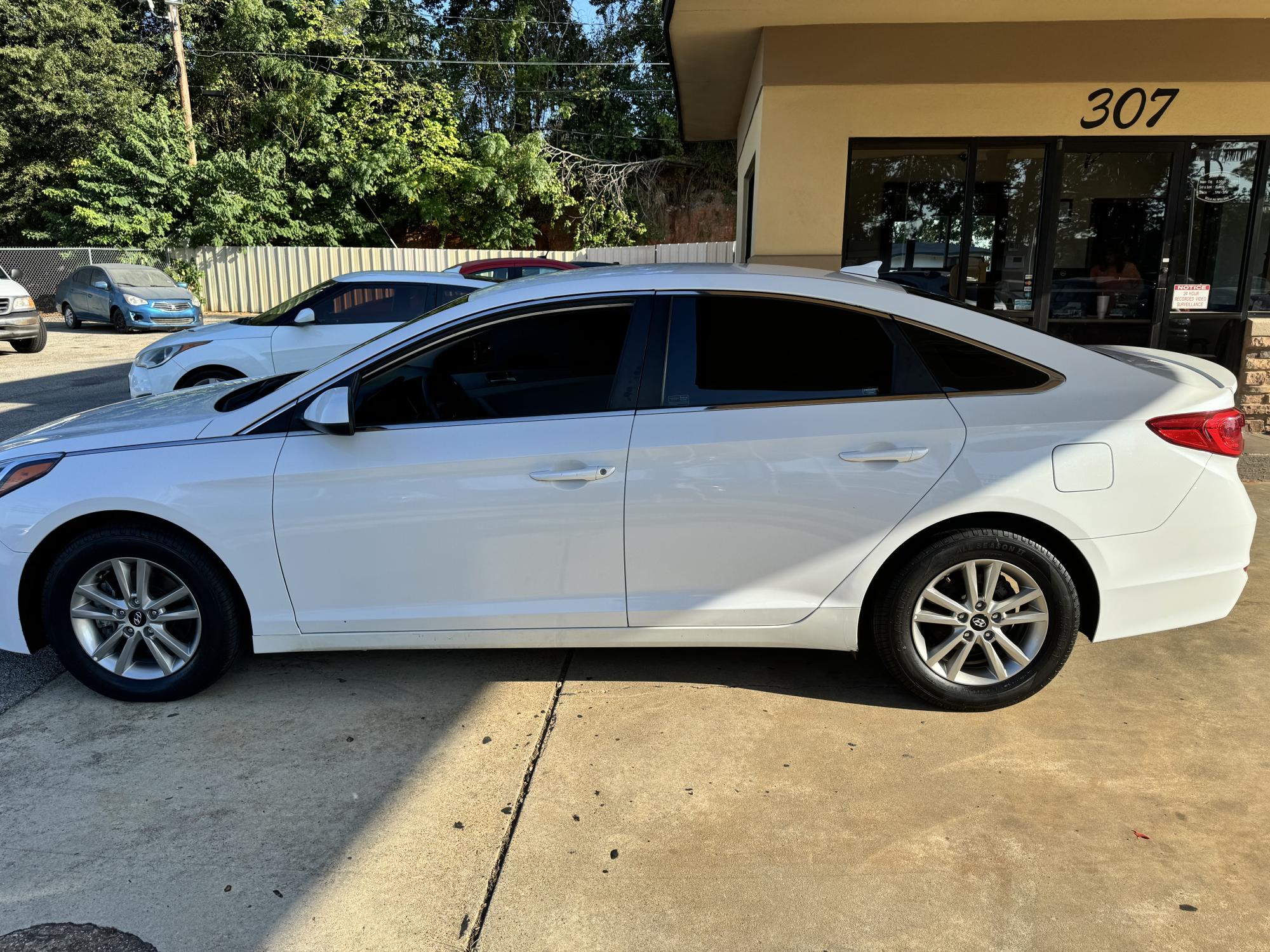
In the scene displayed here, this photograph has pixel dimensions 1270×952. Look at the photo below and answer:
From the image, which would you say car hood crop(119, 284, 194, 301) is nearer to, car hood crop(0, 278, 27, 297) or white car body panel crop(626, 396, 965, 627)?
car hood crop(0, 278, 27, 297)

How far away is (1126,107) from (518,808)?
8.31 metres

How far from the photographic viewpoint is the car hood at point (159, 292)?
2034cm

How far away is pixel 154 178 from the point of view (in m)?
25.8

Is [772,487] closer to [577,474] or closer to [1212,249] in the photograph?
[577,474]

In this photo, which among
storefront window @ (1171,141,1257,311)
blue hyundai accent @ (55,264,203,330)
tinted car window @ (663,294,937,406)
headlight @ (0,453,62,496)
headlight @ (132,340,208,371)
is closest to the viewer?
tinted car window @ (663,294,937,406)

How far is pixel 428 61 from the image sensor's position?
97.1ft

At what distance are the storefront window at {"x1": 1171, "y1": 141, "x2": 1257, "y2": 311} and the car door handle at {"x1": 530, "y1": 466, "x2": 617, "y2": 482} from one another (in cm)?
754

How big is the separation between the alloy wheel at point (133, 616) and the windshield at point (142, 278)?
19835mm

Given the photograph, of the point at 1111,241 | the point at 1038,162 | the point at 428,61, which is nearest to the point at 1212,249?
the point at 1111,241

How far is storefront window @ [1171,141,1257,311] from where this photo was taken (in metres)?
8.37

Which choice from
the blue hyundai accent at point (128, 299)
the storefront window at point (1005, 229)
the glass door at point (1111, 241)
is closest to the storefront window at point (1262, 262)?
the glass door at point (1111, 241)

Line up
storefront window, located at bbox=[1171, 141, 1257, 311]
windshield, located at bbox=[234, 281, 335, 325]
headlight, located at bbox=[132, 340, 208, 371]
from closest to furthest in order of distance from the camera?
storefront window, located at bbox=[1171, 141, 1257, 311] → headlight, located at bbox=[132, 340, 208, 371] → windshield, located at bbox=[234, 281, 335, 325]

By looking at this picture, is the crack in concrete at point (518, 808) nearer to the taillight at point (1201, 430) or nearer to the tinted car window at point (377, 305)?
the taillight at point (1201, 430)

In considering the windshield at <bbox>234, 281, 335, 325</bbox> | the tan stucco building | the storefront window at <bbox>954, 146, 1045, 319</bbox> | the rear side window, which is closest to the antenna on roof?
the rear side window
